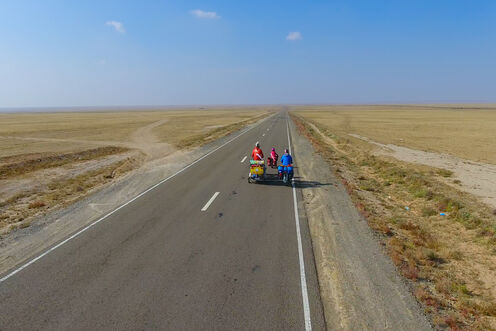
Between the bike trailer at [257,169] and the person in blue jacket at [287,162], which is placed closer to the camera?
the person in blue jacket at [287,162]

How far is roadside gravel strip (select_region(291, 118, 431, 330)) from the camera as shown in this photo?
217 inches

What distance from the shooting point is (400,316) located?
560 centimetres

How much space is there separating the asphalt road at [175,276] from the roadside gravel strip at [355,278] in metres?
0.35

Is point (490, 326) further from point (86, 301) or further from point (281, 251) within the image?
point (86, 301)

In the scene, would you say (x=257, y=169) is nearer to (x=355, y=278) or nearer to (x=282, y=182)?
(x=282, y=182)

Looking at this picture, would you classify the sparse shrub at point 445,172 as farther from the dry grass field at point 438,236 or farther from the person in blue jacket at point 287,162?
the person in blue jacket at point 287,162

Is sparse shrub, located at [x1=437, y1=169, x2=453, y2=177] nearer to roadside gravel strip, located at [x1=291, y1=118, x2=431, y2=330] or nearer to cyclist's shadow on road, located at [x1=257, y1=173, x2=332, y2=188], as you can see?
cyclist's shadow on road, located at [x1=257, y1=173, x2=332, y2=188]

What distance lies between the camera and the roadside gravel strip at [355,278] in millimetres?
5520

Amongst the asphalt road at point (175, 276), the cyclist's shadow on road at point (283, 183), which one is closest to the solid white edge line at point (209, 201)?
the asphalt road at point (175, 276)

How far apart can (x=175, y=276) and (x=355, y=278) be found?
4326 mm

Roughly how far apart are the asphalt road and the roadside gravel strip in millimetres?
352

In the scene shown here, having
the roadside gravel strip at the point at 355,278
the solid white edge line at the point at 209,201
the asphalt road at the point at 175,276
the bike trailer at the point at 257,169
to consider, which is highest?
the bike trailer at the point at 257,169

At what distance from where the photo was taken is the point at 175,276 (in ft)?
22.6

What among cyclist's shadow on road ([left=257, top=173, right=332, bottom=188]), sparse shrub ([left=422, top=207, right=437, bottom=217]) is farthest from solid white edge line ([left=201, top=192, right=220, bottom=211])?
sparse shrub ([left=422, top=207, right=437, bottom=217])
